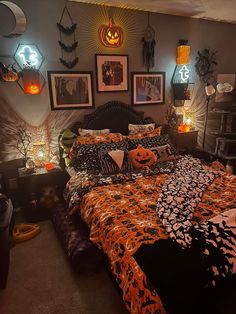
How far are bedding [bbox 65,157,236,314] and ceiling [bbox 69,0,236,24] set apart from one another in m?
1.96

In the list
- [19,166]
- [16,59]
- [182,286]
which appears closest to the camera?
[182,286]

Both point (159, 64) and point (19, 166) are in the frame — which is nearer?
point (19, 166)

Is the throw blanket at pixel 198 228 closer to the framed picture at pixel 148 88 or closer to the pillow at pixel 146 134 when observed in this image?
the pillow at pixel 146 134

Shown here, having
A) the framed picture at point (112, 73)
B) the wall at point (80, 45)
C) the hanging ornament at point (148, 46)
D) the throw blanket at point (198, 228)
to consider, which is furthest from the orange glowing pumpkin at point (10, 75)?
the throw blanket at point (198, 228)

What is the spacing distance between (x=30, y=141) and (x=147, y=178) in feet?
5.17

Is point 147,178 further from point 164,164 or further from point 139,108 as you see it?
point 139,108

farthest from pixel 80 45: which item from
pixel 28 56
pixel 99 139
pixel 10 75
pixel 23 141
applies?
pixel 23 141

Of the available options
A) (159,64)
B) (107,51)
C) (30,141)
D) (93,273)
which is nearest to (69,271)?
(93,273)

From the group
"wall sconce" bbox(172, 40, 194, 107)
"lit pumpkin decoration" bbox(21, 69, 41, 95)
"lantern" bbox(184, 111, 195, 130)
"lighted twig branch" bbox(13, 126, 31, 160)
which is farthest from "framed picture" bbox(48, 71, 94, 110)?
"lantern" bbox(184, 111, 195, 130)

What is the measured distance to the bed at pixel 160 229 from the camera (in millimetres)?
1174

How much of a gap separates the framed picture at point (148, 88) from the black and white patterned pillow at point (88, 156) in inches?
41.5

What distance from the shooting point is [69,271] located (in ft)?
6.84

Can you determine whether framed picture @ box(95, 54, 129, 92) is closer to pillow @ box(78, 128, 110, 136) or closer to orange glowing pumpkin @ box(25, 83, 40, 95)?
pillow @ box(78, 128, 110, 136)

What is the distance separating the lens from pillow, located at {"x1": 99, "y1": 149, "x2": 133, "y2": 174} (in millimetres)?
2611
